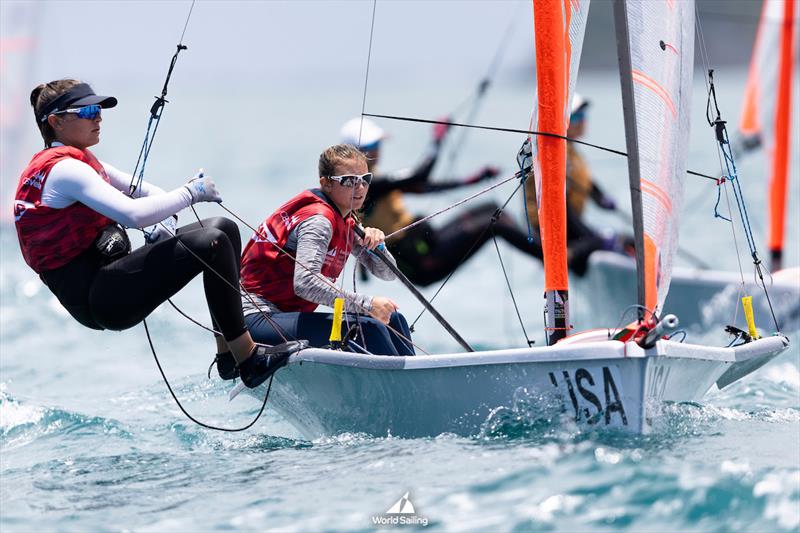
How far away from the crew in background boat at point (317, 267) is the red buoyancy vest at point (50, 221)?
2.09ft

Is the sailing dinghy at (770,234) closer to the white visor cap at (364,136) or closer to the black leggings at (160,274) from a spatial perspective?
the white visor cap at (364,136)

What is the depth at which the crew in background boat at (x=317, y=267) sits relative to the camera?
4.13 meters

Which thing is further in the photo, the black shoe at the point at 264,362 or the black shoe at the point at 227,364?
the black shoe at the point at 227,364

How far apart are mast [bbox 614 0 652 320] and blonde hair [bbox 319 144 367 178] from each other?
96 cm

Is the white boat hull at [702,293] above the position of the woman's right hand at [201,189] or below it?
below

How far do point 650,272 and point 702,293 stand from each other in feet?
11.9

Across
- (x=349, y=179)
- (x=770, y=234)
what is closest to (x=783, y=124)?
(x=770, y=234)

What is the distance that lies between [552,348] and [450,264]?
12.0 feet

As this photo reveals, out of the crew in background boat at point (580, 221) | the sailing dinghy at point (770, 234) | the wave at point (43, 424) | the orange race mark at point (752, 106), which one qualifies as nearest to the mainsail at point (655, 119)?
the wave at point (43, 424)

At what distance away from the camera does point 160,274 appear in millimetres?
3820

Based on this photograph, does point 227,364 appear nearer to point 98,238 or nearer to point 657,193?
point 98,238

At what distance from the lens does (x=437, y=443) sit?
3.81 metres

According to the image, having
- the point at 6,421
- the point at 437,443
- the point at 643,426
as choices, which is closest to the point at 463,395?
the point at 437,443

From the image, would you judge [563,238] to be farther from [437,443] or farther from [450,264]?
[450,264]
